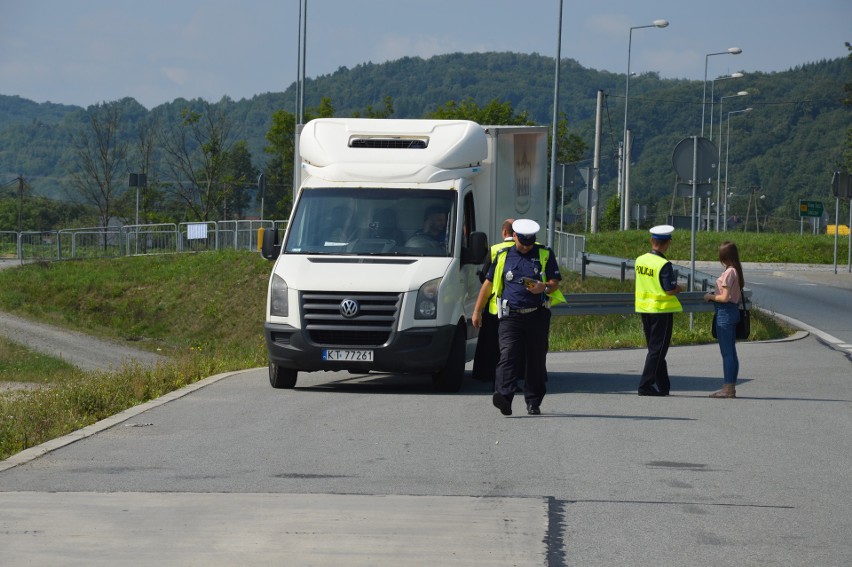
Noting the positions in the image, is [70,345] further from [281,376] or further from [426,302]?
[426,302]

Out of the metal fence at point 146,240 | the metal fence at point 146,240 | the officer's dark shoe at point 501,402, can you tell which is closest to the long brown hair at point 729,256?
the officer's dark shoe at point 501,402

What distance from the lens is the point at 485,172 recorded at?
15367 millimetres

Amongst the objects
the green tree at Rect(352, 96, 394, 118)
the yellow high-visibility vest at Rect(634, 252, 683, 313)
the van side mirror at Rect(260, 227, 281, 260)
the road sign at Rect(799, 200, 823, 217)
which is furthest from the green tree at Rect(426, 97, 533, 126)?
the yellow high-visibility vest at Rect(634, 252, 683, 313)

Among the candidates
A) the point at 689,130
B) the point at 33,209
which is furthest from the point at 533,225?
the point at 689,130

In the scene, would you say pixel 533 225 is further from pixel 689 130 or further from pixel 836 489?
pixel 689 130

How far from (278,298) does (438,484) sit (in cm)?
595

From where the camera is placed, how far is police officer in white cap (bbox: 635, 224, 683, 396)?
44.7 feet

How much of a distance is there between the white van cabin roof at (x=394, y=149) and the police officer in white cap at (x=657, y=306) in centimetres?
243

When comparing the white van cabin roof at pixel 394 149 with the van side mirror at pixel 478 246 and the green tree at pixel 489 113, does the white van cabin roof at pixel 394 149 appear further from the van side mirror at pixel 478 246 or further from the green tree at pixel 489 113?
the green tree at pixel 489 113

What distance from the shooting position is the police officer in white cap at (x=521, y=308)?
459 inches

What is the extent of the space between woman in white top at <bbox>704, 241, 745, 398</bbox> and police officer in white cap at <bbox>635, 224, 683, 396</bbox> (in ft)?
1.47

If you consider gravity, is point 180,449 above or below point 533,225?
below

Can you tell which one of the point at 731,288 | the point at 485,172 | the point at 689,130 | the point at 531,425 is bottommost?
the point at 531,425

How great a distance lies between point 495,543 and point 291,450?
3.38 m
